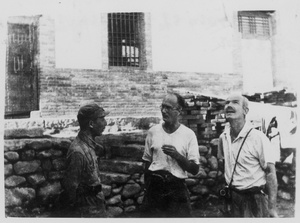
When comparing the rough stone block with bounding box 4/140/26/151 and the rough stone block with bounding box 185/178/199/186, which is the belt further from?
the rough stone block with bounding box 4/140/26/151

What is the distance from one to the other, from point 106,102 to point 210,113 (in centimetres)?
132

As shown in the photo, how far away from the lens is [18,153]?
3.99m

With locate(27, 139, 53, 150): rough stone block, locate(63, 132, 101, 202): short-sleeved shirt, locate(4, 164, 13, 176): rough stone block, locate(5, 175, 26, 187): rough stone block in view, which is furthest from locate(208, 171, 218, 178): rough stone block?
locate(4, 164, 13, 176): rough stone block

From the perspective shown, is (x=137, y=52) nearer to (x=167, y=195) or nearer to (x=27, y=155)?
(x=27, y=155)

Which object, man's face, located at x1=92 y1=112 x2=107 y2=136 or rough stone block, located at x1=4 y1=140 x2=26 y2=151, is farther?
rough stone block, located at x1=4 y1=140 x2=26 y2=151

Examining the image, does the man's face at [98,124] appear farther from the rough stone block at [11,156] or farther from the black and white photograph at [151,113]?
the rough stone block at [11,156]

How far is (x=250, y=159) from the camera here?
3453 mm

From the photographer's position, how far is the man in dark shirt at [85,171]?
3.30 meters

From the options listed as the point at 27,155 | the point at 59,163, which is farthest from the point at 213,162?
the point at 27,155

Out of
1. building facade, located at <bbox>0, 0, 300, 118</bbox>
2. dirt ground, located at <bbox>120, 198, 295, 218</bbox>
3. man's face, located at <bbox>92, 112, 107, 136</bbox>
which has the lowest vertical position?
dirt ground, located at <bbox>120, 198, 295, 218</bbox>

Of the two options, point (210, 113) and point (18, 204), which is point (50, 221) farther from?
point (210, 113)

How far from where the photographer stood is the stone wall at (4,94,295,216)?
395cm

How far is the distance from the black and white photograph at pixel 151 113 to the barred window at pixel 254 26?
3 cm

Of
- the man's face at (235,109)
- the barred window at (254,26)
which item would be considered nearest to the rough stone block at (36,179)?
the man's face at (235,109)
